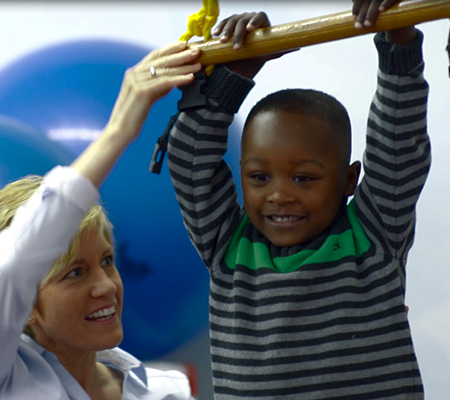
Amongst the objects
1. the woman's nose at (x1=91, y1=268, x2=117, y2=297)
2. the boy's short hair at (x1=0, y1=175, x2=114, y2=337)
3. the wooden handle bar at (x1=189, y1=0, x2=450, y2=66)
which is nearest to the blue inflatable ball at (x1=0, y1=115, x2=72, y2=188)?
the boy's short hair at (x1=0, y1=175, x2=114, y2=337)

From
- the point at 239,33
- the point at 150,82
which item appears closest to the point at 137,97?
the point at 150,82

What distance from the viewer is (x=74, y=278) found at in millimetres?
1154

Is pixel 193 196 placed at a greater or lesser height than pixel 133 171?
lesser

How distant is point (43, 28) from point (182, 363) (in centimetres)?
126

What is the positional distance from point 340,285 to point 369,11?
357 millimetres

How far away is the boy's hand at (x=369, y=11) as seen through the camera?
0.81 metres

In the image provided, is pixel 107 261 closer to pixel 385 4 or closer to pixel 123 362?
pixel 123 362

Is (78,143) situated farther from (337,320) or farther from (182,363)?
(337,320)

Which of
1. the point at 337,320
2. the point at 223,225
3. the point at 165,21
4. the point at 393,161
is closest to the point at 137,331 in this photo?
the point at 223,225

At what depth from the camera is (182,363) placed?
5.02ft

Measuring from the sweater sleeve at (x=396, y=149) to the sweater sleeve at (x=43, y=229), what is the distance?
1.24 feet

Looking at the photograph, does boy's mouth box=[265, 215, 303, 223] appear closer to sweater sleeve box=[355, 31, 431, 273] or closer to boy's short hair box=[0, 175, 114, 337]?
sweater sleeve box=[355, 31, 431, 273]

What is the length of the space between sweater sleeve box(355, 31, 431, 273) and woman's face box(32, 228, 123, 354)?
434 mm

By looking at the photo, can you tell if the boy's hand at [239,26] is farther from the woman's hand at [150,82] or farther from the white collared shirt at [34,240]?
the white collared shirt at [34,240]
